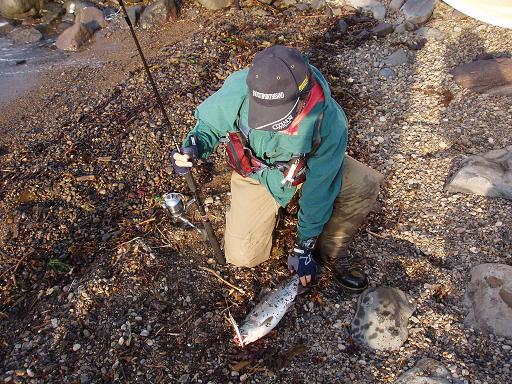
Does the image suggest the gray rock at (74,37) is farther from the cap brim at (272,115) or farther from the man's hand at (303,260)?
the cap brim at (272,115)

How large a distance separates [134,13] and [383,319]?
807 centimetres

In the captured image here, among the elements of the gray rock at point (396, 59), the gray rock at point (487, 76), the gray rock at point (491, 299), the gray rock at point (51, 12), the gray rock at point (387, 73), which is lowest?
the gray rock at point (491, 299)

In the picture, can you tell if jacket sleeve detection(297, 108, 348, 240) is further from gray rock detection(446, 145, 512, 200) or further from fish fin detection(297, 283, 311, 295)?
gray rock detection(446, 145, 512, 200)

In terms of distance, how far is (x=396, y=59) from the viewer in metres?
7.28

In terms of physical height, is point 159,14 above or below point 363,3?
above

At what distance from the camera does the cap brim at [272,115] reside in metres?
3.22

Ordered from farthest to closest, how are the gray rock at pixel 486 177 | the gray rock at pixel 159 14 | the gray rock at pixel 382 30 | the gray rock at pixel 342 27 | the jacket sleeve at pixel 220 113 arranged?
the gray rock at pixel 159 14 < the gray rock at pixel 342 27 < the gray rock at pixel 382 30 < the gray rock at pixel 486 177 < the jacket sleeve at pixel 220 113

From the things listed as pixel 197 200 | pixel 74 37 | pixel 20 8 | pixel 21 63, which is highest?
pixel 20 8

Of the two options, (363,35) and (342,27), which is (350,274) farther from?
(342,27)

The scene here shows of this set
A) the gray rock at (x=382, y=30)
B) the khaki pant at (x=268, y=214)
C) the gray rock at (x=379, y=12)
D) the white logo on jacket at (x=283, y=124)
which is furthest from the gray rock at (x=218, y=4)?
the white logo on jacket at (x=283, y=124)

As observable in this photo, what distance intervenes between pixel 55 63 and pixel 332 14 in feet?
17.5

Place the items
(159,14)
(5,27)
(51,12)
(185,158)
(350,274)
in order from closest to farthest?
(185,158)
(350,274)
(159,14)
(5,27)
(51,12)

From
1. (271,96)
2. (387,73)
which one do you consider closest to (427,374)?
(271,96)

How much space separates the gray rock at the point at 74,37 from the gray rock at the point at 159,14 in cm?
122
